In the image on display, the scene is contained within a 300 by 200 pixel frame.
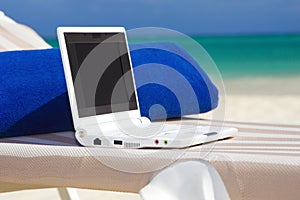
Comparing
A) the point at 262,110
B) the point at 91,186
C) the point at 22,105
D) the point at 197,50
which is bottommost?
the point at 262,110

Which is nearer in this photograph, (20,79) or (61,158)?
(61,158)

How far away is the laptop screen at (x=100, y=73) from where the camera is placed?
5.69 feet

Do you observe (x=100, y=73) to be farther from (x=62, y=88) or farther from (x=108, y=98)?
(x=62, y=88)

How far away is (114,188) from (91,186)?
6cm

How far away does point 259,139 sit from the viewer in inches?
68.5

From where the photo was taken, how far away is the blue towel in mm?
1882

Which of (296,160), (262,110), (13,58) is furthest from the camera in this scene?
(262,110)

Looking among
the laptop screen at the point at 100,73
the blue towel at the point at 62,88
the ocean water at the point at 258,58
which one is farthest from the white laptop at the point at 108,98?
the ocean water at the point at 258,58

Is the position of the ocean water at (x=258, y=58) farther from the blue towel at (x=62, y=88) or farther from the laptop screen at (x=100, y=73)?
the laptop screen at (x=100, y=73)

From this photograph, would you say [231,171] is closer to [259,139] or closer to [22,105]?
[259,139]

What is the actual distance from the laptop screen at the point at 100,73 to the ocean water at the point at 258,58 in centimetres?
959

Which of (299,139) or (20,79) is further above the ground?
(20,79)

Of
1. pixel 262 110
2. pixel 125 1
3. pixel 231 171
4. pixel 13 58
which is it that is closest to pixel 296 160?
pixel 231 171

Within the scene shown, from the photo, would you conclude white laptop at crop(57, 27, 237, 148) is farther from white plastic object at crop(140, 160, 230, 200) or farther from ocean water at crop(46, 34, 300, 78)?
ocean water at crop(46, 34, 300, 78)
